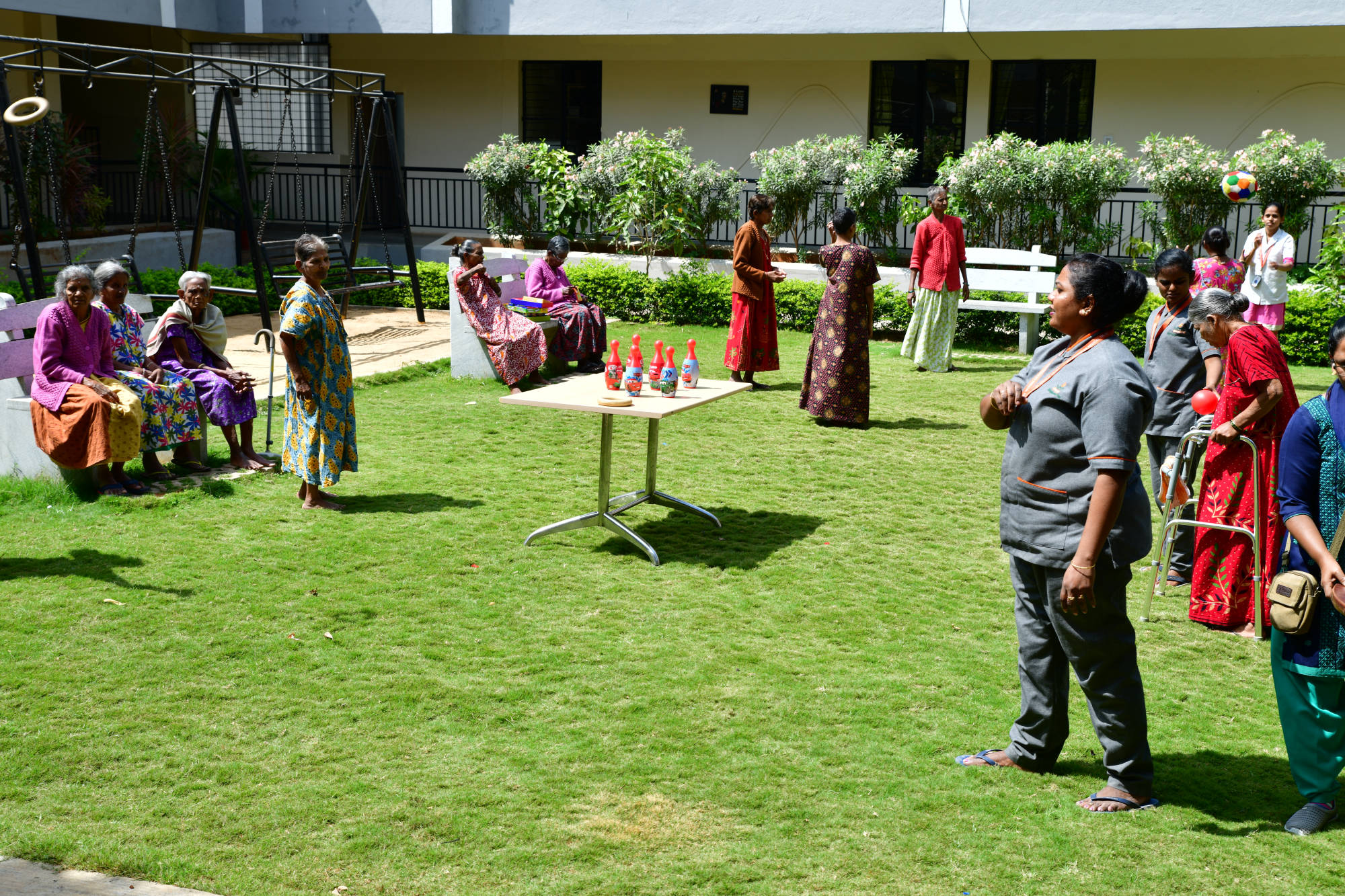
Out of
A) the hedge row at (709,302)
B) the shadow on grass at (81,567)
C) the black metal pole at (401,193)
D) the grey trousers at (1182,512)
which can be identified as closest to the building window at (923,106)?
the hedge row at (709,302)

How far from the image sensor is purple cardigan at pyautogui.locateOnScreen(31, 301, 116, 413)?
23.6 ft

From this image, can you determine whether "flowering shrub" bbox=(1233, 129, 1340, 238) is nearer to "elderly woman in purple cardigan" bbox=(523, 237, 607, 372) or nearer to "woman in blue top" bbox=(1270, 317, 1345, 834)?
"elderly woman in purple cardigan" bbox=(523, 237, 607, 372)

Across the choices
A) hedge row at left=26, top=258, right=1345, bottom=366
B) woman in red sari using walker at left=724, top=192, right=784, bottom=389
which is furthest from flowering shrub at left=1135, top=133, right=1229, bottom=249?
woman in red sari using walker at left=724, top=192, right=784, bottom=389

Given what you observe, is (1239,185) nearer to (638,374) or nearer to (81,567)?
(638,374)

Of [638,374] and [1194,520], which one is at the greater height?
[638,374]

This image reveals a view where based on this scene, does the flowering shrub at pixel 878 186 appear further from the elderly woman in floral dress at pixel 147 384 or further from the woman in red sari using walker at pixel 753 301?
the elderly woman in floral dress at pixel 147 384

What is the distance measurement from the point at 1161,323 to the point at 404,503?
14.6ft

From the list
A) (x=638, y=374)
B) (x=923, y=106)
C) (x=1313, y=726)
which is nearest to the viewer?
A: (x=1313, y=726)

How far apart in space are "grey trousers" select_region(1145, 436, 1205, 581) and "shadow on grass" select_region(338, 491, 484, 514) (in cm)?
389

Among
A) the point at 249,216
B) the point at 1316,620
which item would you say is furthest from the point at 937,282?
the point at 1316,620

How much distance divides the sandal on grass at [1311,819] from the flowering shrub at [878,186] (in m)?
12.7

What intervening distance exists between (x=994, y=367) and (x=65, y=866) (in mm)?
10924

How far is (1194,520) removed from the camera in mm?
5984

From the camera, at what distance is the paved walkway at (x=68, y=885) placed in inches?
139
